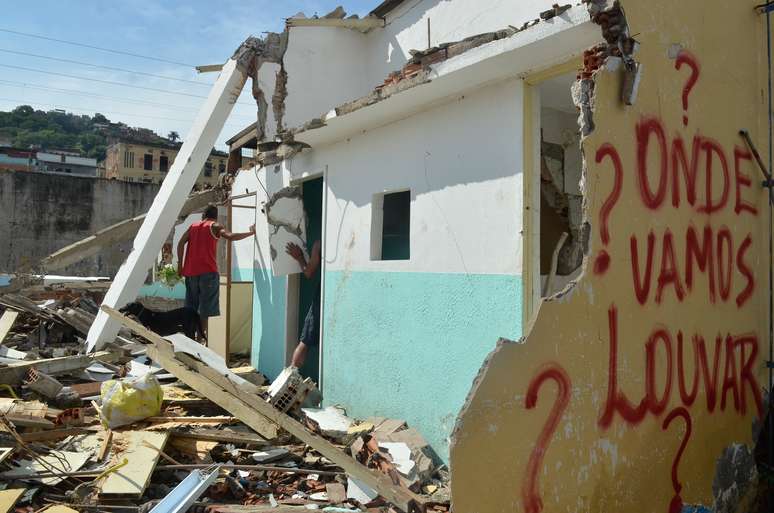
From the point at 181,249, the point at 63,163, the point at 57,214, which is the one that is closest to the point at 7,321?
the point at 181,249

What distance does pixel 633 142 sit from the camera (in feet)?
11.1

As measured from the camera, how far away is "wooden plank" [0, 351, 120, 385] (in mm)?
6176

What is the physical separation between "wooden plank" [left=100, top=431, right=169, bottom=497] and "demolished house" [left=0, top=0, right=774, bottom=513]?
0.09ft

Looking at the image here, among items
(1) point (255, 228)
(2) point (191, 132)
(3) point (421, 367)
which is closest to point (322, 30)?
(2) point (191, 132)

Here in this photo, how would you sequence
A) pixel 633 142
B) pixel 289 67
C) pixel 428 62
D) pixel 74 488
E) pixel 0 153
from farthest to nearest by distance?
pixel 0 153
pixel 289 67
pixel 428 62
pixel 74 488
pixel 633 142

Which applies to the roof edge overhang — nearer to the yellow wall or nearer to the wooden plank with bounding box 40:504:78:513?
the yellow wall

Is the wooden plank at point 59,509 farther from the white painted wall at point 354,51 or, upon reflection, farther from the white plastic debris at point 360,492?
the white painted wall at point 354,51

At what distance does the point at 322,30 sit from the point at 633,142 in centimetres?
655

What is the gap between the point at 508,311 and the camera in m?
4.65

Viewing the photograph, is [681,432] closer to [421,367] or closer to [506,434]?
[506,434]

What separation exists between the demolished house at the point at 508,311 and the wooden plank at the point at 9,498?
3 cm

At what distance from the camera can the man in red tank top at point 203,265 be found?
27.5 ft

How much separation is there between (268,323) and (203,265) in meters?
1.24

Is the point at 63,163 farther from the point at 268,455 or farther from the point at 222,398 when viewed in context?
the point at 268,455
